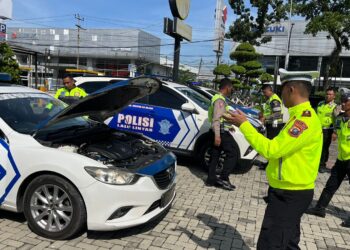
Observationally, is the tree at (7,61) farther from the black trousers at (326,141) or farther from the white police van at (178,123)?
the black trousers at (326,141)

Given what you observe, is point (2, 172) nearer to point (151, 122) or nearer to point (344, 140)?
point (151, 122)

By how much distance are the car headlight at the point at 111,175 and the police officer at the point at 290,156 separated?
1.38m

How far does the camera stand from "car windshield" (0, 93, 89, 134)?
411cm

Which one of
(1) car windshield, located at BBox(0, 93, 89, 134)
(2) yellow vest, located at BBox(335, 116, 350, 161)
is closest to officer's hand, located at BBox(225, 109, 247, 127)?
(1) car windshield, located at BBox(0, 93, 89, 134)

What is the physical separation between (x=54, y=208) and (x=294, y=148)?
2538mm

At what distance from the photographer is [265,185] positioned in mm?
6449

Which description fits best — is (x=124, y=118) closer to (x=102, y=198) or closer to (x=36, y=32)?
(x=102, y=198)

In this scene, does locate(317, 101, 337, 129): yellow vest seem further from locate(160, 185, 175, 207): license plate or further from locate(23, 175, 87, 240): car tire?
locate(23, 175, 87, 240): car tire

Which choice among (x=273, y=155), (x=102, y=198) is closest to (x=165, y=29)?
(x=102, y=198)

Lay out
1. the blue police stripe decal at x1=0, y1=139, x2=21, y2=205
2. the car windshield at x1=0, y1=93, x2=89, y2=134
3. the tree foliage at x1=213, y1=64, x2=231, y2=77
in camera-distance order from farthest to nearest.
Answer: the tree foliage at x1=213, y1=64, x2=231, y2=77, the car windshield at x1=0, y1=93, x2=89, y2=134, the blue police stripe decal at x1=0, y1=139, x2=21, y2=205

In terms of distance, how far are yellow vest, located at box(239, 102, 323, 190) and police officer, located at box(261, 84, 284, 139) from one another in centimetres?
440

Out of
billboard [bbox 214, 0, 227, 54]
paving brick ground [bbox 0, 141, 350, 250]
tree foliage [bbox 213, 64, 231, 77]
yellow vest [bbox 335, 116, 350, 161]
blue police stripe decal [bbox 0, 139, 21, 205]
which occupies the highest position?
billboard [bbox 214, 0, 227, 54]

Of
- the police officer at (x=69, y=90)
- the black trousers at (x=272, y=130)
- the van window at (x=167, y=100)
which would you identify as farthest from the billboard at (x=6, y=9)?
the black trousers at (x=272, y=130)

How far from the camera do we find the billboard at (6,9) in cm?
1059
